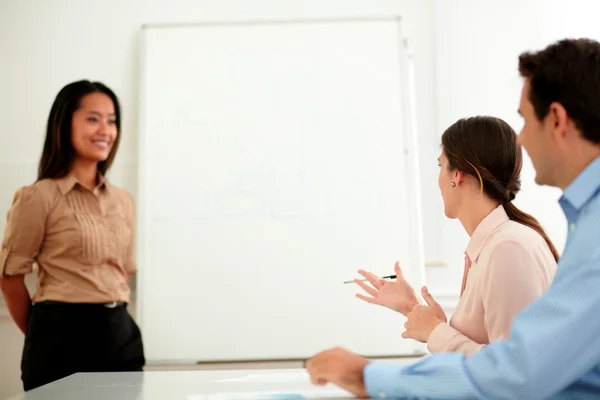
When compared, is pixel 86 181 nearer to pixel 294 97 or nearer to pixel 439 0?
pixel 294 97

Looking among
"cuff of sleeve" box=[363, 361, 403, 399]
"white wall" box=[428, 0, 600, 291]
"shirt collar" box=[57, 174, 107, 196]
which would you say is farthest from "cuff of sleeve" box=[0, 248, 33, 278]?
"white wall" box=[428, 0, 600, 291]

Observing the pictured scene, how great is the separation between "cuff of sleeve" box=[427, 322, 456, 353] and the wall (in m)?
2.01

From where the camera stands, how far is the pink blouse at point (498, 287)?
1.32m

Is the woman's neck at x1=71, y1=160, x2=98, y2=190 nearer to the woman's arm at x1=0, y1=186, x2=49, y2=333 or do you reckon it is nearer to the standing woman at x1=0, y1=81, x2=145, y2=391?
the standing woman at x1=0, y1=81, x2=145, y2=391

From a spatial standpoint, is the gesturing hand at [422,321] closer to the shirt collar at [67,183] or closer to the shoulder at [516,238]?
the shoulder at [516,238]

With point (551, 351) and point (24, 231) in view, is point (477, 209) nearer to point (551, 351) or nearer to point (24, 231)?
point (551, 351)

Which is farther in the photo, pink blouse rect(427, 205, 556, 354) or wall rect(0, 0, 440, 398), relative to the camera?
wall rect(0, 0, 440, 398)

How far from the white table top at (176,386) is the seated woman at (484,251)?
293mm

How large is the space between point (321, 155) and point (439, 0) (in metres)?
1.02

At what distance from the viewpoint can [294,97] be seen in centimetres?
330

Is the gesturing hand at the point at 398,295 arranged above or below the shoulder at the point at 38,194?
below

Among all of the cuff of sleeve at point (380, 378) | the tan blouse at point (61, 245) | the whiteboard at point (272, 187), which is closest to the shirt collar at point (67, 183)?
the tan blouse at point (61, 245)

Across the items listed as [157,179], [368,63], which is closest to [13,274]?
[157,179]

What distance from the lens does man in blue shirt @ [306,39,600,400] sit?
0.85 meters
